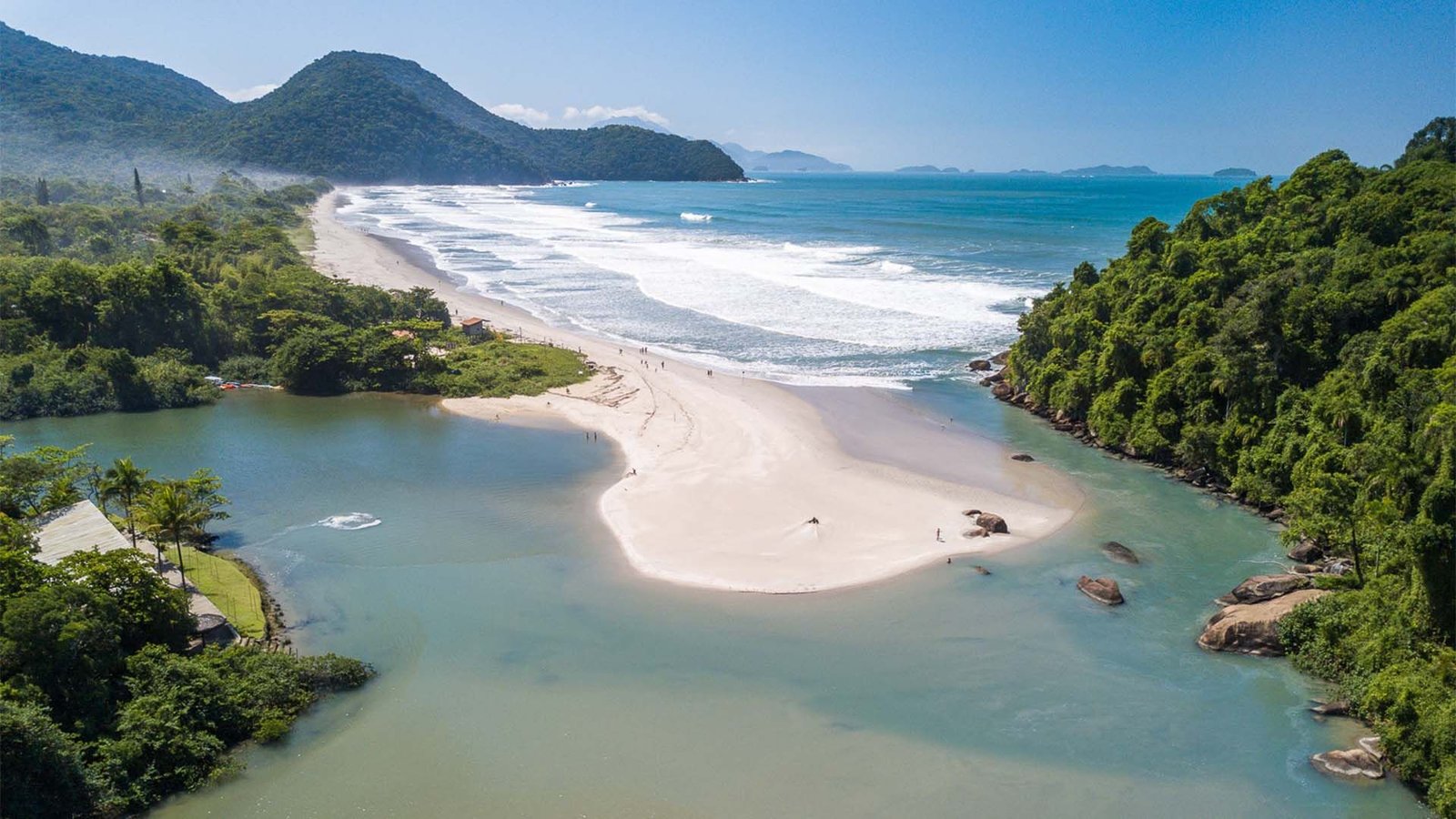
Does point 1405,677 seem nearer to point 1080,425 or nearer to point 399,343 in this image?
point 1080,425

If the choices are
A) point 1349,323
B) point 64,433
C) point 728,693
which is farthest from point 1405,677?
point 64,433

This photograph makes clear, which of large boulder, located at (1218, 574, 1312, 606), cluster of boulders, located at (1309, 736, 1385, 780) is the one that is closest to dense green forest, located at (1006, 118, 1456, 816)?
cluster of boulders, located at (1309, 736, 1385, 780)

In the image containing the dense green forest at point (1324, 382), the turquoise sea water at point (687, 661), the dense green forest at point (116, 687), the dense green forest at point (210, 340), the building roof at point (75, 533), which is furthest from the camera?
the dense green forest at point (210, 340)

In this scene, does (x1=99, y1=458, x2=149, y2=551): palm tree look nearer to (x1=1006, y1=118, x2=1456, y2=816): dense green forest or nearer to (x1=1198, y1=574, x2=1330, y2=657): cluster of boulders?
(x1=1198, y1=574, x2=1330, y2=657): cluster of boulders

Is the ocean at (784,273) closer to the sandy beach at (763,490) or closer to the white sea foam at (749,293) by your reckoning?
the white sea foam at (749,293)

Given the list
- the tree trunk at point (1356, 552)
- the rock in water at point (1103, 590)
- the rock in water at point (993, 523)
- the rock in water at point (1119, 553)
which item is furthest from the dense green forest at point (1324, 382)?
the rock in water at point (993, 523)

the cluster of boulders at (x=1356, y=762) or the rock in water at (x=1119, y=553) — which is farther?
the rock in water at (x=1119, y=553)

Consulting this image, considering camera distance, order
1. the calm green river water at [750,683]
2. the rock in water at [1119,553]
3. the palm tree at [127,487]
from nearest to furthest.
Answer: the calm green river water at [750,683], the palm tree at [127,487], the rock in water at [1119,553]
